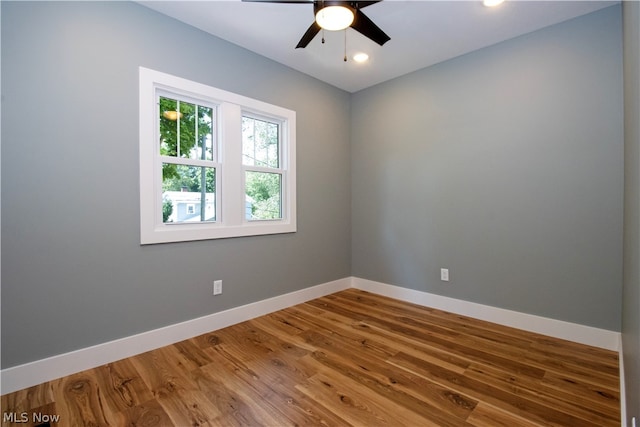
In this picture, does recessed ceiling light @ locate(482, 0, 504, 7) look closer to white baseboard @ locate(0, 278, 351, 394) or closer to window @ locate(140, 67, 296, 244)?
window @ locate(140, 67, 296, 244)

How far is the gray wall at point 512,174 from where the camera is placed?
2.31 m

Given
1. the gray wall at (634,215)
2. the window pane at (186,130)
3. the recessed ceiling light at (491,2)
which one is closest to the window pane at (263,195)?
the window pane at (186,130)

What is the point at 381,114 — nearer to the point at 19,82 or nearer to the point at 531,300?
the point at 531,300

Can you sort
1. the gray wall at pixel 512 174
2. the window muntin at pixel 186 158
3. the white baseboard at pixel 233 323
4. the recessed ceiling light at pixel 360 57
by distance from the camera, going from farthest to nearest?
the recessed ceiling light at pixel 360 57 → the window muntin at pixel 186 158 → the gray wall at pixel 512 174 → the white baseboard at pixel 233 323

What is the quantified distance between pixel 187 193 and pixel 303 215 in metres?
1.35

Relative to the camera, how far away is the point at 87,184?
80.2 inches

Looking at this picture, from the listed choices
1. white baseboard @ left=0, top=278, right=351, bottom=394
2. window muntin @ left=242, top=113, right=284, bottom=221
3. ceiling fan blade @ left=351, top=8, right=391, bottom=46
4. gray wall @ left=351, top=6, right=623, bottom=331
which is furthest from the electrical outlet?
ceiling fan blade @ left=351, top=8, right=391, bottom=46

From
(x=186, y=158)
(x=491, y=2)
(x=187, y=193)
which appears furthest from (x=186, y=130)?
(x=491, y=2)

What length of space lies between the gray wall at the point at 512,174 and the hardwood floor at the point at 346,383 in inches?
22.3

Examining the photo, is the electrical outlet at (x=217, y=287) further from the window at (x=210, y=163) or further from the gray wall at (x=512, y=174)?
the gray wall at (x=512, y=174)

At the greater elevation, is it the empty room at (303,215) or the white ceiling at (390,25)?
the white ceiling at (390,25)

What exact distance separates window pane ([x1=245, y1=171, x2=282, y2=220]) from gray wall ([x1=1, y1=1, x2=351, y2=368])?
45cm

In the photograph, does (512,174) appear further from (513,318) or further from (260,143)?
(260,143)

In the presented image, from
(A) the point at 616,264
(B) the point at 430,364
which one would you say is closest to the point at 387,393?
(B) the point at 430,364
